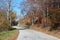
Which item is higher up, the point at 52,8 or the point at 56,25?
the point at 52,8

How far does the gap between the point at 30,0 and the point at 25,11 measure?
11.0 m

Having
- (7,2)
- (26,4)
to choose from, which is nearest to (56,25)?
(7,2)

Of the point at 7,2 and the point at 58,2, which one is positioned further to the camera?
the point at 7,2

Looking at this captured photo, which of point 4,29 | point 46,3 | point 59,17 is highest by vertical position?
point 46,3

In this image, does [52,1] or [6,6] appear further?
[6,6]

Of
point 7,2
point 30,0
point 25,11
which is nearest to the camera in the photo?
point 7,2

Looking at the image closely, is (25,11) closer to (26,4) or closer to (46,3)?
(26,4)

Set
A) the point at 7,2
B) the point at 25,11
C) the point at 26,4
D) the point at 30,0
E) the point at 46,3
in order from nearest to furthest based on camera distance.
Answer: the point at 46,3 → the point at 7,2 → the point at 30,0 → the point at 26,4 → the point at 25,11

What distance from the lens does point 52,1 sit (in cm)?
3341

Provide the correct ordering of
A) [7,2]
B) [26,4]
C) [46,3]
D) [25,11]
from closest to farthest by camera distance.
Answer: [46,3] < [7,2] < [26,4] < [25,11]

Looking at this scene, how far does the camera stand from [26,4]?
50.8m

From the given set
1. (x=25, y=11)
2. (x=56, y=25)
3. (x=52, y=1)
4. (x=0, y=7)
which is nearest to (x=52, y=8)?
(x=52, y=1)

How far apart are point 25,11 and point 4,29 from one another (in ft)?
A: 71.4

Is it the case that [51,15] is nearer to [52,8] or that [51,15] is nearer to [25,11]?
[52,8]
